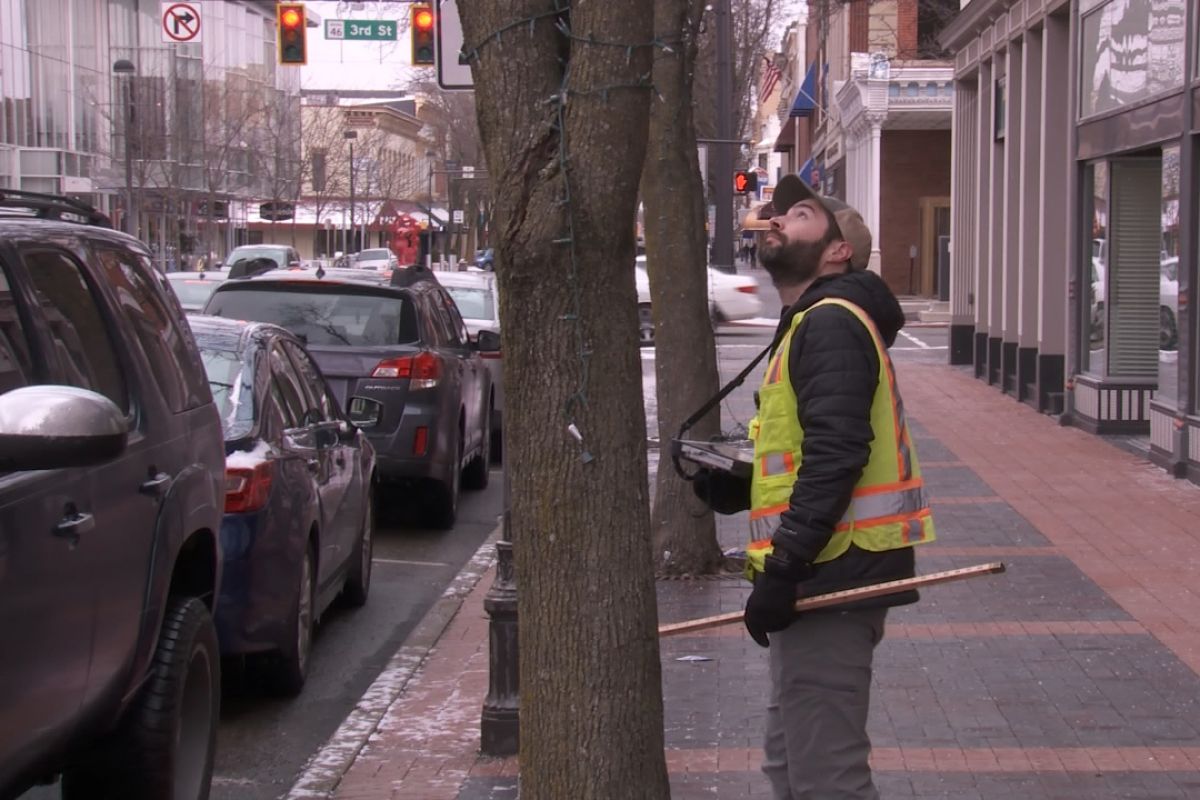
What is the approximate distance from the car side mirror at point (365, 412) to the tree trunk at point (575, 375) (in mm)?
5015

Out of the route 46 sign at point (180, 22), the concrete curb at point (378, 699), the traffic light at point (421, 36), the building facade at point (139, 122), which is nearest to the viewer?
the concrete curb at point (378, 699)

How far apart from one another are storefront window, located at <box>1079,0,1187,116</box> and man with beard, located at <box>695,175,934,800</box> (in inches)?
358

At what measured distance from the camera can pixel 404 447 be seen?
10.5 m

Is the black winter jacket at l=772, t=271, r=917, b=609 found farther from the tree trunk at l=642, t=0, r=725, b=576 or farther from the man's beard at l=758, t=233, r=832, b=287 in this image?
the tree trunk at l=642, t=0, r=725, b=576

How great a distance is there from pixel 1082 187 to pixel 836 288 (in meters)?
12.1

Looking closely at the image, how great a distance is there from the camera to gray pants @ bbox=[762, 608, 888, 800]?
3.94 m

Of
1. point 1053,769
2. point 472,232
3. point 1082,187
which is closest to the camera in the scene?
point 1053,769

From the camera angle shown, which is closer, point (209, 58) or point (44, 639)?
point (44, 639)

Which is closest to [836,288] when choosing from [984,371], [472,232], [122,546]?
[122,546]

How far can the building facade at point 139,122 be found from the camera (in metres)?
46.1

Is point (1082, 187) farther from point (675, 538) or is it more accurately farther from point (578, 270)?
point (578, 270)

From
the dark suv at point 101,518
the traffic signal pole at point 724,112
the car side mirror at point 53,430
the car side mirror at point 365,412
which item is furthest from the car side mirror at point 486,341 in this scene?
the car side mirror at point 53,430

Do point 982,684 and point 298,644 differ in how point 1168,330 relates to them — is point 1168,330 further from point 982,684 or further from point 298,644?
point 298,644

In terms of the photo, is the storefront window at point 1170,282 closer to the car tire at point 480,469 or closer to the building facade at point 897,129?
the car tire at point 480,469
